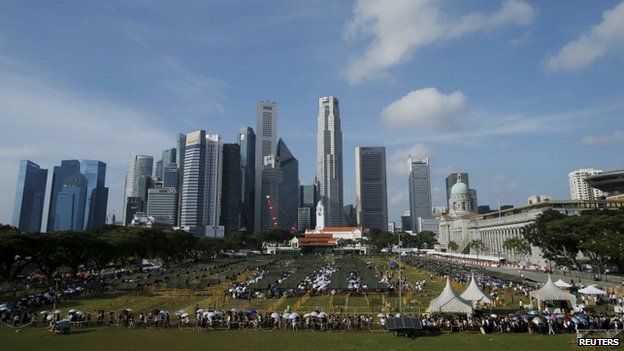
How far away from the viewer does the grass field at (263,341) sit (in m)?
25.8

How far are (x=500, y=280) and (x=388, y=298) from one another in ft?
65.4

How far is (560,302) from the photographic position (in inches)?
1526

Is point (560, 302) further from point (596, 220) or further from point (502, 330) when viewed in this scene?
point (596, 220)

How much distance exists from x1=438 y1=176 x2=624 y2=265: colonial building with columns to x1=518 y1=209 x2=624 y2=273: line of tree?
447 inches

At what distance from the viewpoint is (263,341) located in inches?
1094

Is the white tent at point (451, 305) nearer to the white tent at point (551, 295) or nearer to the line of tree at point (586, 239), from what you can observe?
the white tent at point (551, 295)

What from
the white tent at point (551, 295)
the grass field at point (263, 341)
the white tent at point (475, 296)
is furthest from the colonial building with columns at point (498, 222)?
the grass field at point (263, 341)

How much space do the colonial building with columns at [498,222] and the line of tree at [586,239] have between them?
11346 millimetres

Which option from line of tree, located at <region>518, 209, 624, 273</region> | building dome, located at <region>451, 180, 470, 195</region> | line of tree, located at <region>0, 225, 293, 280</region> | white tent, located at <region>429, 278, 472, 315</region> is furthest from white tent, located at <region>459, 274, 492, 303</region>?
building dome, located at <region>451, 180, 470, 195</region>

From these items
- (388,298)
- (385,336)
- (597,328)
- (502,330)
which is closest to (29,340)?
(385,336)

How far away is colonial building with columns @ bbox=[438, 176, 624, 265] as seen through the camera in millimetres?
112750

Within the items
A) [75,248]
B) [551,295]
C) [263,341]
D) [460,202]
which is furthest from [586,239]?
[460,202]

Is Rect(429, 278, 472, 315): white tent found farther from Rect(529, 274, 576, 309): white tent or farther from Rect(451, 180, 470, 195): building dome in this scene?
Rect(451, 180, 470, 195): building dome

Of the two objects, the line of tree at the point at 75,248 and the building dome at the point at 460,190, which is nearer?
the line of tree at the point at 75,248
